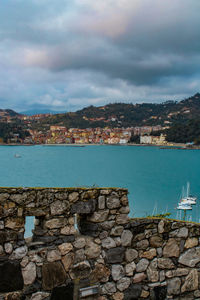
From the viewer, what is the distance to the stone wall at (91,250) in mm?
3422

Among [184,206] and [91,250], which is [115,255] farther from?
[184,206]

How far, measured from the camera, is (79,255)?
372cm

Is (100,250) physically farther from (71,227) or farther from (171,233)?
(171,233)

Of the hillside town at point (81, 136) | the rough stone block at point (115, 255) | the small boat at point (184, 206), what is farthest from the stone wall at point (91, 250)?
the hillside town at point (81, 136)

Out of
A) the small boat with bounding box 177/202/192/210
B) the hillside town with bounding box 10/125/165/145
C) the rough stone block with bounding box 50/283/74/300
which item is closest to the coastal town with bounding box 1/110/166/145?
the hillside town with bounding box 10/125/165/145

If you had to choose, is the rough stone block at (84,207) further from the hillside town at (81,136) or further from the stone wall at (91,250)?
the hillside town at (81,136)

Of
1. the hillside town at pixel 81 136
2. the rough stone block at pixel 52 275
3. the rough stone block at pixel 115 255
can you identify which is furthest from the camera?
the hillside town at pixel 81 136

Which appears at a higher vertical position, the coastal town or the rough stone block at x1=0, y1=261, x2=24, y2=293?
the coastal town

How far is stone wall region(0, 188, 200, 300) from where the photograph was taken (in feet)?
11.2

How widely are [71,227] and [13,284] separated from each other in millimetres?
942

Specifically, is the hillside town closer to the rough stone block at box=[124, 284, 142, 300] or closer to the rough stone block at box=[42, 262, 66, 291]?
the rough stone block at box=[124, 284, 142, 300]

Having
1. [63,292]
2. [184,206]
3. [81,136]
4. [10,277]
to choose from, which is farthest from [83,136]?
[10,277]

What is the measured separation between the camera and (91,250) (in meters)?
3.76

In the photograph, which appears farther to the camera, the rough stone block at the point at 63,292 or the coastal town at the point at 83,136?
the coastal town at the point at 83,136
